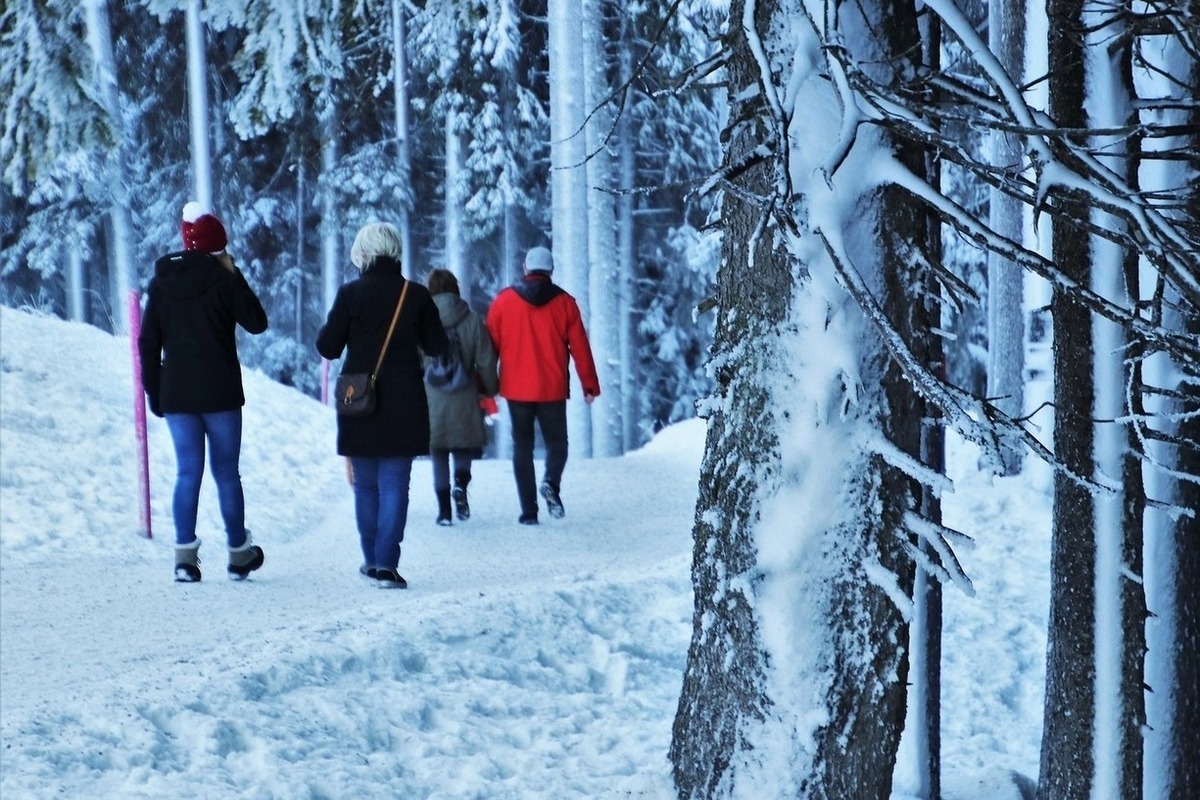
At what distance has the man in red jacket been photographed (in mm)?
10055

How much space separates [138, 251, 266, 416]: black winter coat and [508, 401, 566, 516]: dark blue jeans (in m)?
3.01

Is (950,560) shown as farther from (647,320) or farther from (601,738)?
(647,320)

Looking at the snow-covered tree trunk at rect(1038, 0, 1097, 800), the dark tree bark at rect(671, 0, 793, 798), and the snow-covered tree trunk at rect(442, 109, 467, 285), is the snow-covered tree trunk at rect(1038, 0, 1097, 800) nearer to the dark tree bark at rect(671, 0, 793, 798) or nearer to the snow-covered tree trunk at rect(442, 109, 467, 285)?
the dark tree bark at rect(671, 0, 793, 798)

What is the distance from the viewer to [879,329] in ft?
10.8

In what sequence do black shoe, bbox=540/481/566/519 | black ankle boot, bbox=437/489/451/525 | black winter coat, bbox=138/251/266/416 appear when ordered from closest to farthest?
black winter coat, bbox=138/251/266/416 → black ankle boot, bbox=437/489/451/525 → black shoe, bbox=540/481/566/519

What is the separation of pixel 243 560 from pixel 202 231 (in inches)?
72.9

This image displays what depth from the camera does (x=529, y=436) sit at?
10.1m

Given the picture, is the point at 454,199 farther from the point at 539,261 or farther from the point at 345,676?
the point at 345,676

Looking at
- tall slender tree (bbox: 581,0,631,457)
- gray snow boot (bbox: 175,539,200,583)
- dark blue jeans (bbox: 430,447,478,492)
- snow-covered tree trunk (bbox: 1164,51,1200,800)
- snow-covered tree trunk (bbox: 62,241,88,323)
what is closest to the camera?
snow-covered tree trunk (bbox: 1164,51,1200,800)

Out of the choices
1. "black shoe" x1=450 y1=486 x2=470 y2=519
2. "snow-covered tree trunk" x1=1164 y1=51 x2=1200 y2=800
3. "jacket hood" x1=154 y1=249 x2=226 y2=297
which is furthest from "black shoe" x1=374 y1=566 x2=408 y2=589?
"snow-covered tree trunk" x1=1164 y1=51 x2=1200 y2=800

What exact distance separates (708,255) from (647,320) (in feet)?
9.00

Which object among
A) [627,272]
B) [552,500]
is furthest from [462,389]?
[627,272]

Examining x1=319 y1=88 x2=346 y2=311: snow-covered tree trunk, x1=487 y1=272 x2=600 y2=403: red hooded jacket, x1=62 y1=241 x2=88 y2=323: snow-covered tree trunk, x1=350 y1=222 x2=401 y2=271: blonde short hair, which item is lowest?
x1=487 y1=272 x2=600 y2=403: red hooded jacket

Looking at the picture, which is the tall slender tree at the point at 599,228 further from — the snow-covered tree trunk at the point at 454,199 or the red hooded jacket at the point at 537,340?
the snow-covered tree trunk at the point at 454,199
